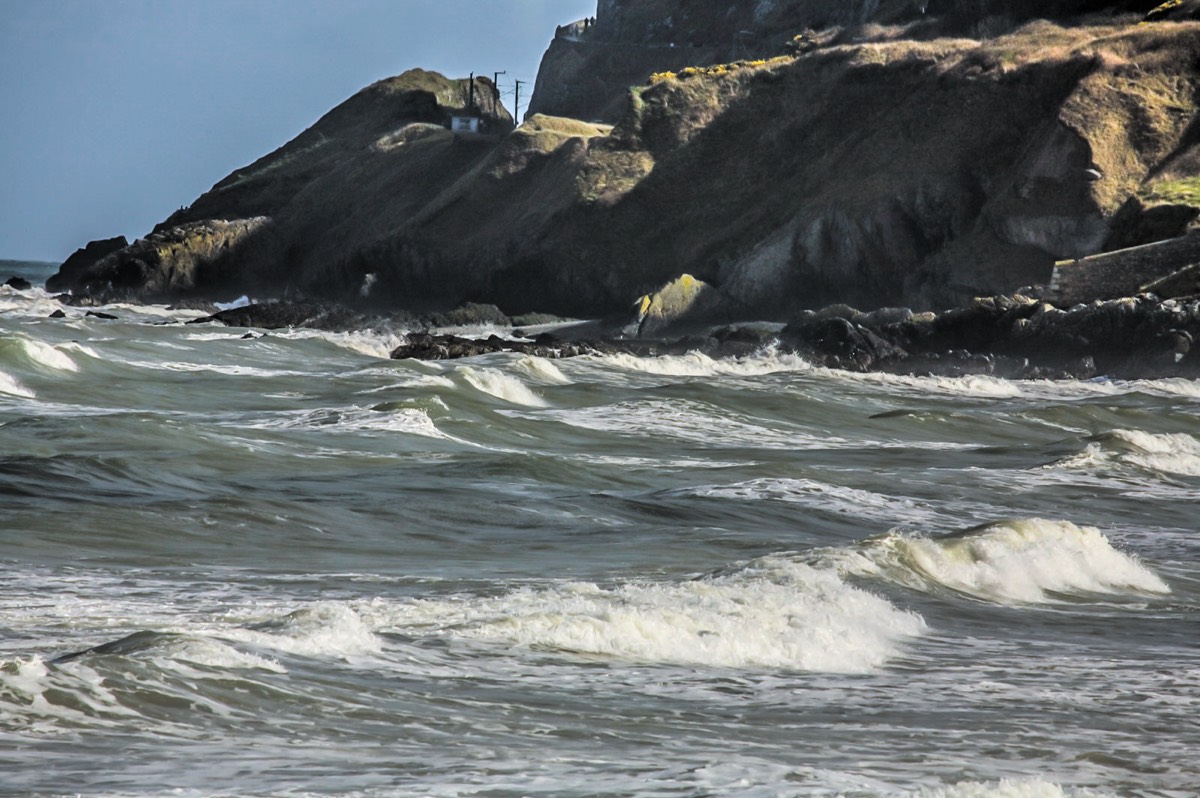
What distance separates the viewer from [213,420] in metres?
18.2

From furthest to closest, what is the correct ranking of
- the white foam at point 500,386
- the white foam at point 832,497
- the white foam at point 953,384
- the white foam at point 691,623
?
1. the white foam at point 953,384
2. the white foam at point 500,386
3. the white foam at point 832,497
4. the white foam at point 691,623

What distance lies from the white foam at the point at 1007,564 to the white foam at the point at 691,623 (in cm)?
128

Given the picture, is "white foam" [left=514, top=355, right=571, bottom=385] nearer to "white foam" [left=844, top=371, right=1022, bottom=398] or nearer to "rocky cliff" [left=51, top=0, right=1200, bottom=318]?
"white foam" [left=844, top=371, right=1022, bottom=398]

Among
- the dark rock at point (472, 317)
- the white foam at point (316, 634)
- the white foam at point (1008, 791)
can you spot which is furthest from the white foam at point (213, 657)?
the dark rock at point (472, 317)

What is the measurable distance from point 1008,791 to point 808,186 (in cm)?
4882

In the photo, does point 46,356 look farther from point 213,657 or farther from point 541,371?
point 213,657

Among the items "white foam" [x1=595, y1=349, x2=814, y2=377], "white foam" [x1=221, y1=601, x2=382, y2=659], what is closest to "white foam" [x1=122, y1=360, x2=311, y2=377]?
"white foam" [x1=595, y1=349, x2=814, y2=377]

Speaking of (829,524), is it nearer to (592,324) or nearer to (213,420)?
(213,420)

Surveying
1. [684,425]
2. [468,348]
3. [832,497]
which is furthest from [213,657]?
[468,348]

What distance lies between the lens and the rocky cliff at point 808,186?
44438 millimetres

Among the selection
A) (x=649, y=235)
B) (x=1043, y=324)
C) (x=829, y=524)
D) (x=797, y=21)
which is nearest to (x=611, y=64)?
(x=797, y=21)

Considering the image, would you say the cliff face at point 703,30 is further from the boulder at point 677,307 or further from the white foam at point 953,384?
the white foam at point 953,384

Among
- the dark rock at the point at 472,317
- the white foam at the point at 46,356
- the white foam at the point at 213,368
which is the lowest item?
the white foam at the point at 213,368

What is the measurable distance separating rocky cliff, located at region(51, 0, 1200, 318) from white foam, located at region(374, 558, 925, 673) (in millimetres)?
34978
